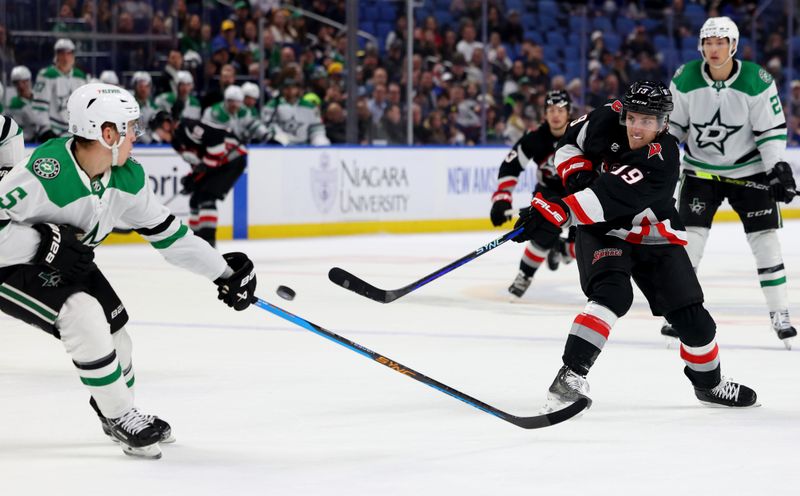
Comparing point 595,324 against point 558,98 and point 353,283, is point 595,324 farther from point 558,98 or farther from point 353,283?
point 558,98

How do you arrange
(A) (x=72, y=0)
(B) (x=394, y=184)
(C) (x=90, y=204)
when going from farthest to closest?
(B) (x=394, y=184)
(A) (x=72, y=0)
(C) (x=90, y=204)

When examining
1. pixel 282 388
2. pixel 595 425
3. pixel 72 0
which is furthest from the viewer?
pixel 72 0

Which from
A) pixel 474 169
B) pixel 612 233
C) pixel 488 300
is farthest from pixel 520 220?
pixel 474 169

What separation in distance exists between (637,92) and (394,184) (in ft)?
28.1

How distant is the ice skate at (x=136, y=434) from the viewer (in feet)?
11.0

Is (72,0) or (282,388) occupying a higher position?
(72,0)

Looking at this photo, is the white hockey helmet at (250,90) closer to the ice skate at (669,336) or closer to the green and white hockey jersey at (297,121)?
the green and white hockey jersey at (297,121)

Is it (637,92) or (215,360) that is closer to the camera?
(637,92)

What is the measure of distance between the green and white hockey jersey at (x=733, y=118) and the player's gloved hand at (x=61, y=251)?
3071 millimetres

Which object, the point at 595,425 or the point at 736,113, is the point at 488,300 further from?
the point at 595,425

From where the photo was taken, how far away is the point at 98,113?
134 inches

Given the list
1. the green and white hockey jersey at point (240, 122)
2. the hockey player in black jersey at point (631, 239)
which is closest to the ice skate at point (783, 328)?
the hockey player in black jersey at point (631, 239)

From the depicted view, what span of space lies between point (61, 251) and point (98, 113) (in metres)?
0.38

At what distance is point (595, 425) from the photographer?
153 inches
